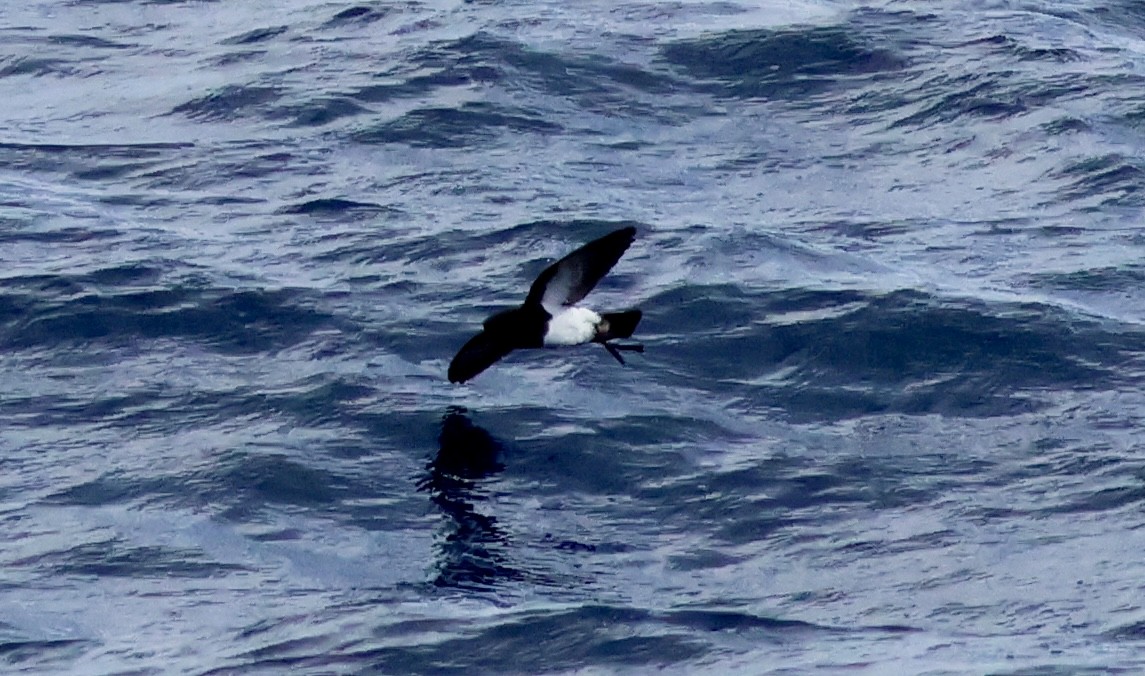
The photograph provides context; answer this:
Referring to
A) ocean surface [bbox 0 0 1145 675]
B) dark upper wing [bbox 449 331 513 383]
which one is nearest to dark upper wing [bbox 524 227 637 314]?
dark upper wing [bbox 449 331 513 383]

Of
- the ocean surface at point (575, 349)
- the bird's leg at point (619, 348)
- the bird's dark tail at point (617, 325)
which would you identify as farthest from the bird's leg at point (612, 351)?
the ocean surface at point (575, 349)

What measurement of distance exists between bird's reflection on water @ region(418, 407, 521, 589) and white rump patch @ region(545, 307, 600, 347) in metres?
0.75

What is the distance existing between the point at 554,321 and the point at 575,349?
1.38 m

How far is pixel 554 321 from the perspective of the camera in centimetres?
1087

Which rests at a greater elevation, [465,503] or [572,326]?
[572,326]

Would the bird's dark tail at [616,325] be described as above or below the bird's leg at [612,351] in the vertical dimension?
above

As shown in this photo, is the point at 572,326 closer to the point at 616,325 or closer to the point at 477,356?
the point at 616,325

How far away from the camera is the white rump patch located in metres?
10.8

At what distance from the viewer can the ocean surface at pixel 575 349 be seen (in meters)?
9.27

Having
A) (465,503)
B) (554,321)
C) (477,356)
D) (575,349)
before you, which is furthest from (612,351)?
(465,503)

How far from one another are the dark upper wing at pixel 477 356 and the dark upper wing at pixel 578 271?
420 mm

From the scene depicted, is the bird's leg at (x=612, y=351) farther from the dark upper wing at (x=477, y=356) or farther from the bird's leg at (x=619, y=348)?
the dark upper wing at (x=477, y=356)

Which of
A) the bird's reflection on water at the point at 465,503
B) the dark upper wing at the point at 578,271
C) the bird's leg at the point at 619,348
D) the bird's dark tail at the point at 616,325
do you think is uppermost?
the dark upper wing at the point at 578,271

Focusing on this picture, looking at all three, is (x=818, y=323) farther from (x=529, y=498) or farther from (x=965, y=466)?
(x=529, y=498)
